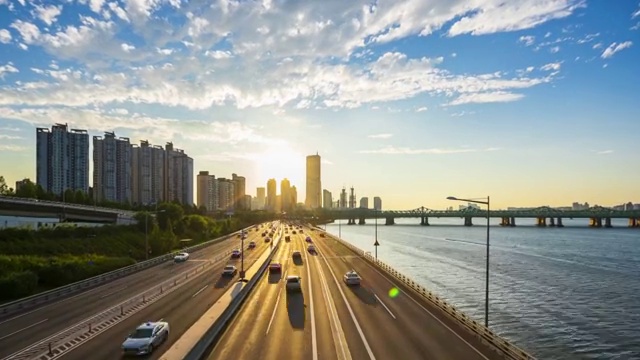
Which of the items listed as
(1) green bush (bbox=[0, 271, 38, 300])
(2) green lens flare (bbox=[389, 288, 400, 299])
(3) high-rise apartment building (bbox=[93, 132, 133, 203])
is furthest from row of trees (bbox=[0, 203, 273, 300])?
(3) high-rise apartment building (bbox=[93, 132, 133, 203])

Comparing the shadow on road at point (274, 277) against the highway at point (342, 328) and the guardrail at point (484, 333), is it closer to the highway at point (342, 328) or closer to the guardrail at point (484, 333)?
the highway at point (342, 328)

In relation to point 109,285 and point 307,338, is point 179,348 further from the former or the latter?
point 109,285

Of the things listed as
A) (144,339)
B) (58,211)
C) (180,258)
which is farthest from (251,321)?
(58,211)

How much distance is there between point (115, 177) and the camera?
606 ft

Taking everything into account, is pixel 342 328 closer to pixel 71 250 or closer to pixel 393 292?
pixel 393 292

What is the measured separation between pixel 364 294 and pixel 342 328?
14.2 metres

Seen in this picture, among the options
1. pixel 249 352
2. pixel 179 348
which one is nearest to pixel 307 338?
pixel 249 352

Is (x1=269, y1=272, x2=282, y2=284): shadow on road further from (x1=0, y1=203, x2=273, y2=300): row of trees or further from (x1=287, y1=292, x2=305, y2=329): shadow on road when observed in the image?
(x1=0, y1=203, x2=273, y2=300): row of trees

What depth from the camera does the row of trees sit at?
48.1m

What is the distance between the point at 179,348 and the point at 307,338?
7972mm

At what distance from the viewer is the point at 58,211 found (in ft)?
289

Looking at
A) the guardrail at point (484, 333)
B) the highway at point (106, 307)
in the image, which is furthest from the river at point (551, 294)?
the highway at point (106, 307)

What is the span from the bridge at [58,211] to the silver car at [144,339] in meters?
59.6

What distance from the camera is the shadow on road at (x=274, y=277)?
5559 cm
